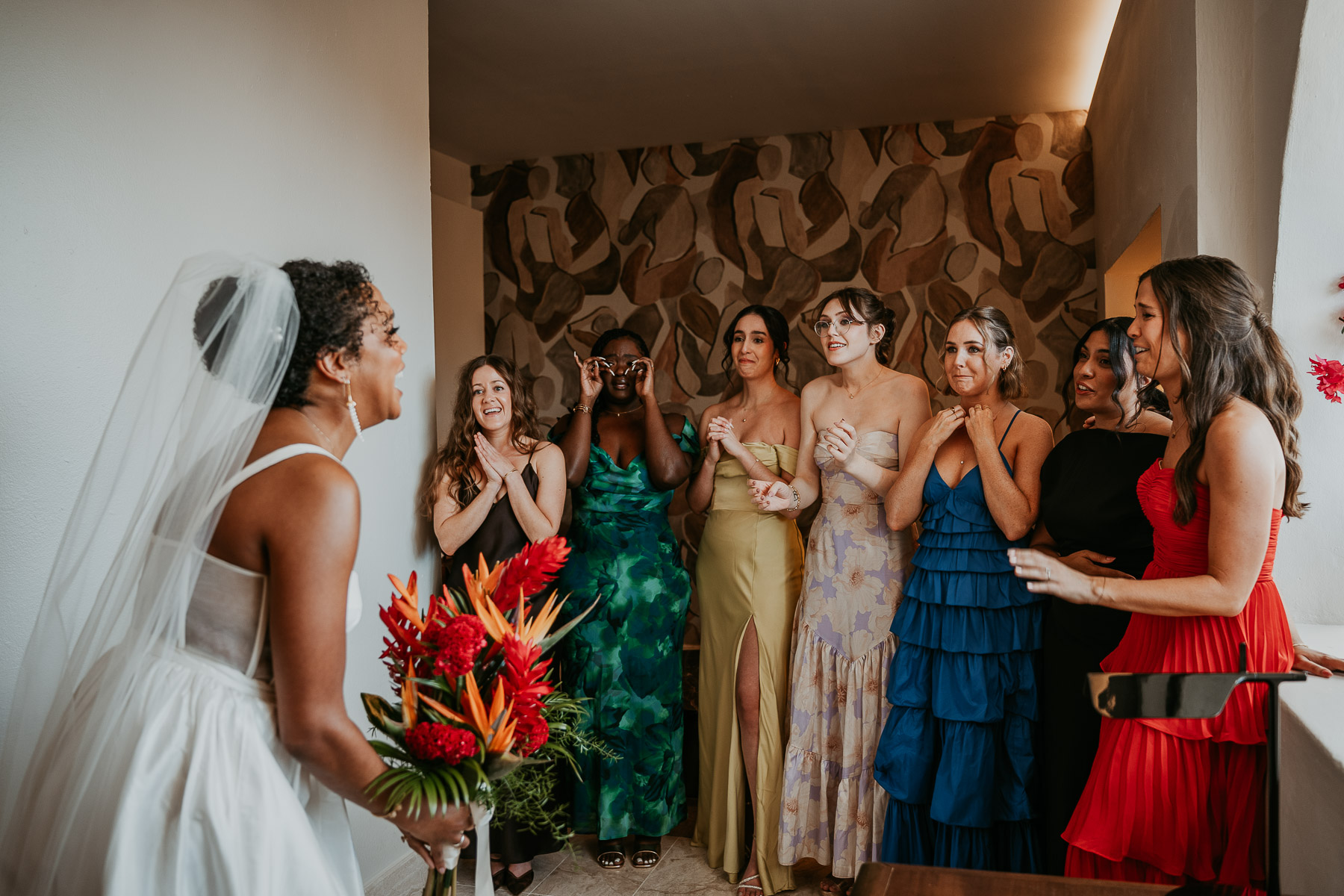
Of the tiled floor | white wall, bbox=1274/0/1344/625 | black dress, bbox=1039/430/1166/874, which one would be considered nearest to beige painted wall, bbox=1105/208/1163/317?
A: white wall, bbox=1274/0/1344/625

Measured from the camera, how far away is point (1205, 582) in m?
1.63

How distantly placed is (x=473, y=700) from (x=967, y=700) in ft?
5.27

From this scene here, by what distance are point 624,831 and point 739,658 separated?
2.41 feet

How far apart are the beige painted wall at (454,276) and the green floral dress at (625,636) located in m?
2.49

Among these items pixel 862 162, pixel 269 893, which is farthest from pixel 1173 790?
pixel 862 162

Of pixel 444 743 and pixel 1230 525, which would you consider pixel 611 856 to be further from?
pixel 1230 525

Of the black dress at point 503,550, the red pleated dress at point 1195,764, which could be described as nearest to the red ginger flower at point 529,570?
the red pleated dress at point 1195,764

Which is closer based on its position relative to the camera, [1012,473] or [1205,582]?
[1205,582]

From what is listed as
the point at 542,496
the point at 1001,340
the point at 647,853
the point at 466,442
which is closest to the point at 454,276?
the point at 466,442

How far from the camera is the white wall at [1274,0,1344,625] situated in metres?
2.07

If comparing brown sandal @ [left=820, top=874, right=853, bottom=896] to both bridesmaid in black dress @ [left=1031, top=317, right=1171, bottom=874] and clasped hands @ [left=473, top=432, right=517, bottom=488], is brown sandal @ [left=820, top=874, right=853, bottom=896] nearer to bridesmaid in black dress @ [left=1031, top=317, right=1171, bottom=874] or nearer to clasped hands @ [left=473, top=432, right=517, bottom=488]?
bridesmaid in black dress @ [left=1031, top=317, right=1171, bottom=874]

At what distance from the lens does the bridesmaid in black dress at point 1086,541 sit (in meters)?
2.17

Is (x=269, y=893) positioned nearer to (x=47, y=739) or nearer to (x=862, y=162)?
(x=47, y=739)

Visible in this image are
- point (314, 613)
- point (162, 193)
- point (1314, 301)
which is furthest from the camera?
point (1314, 301)
